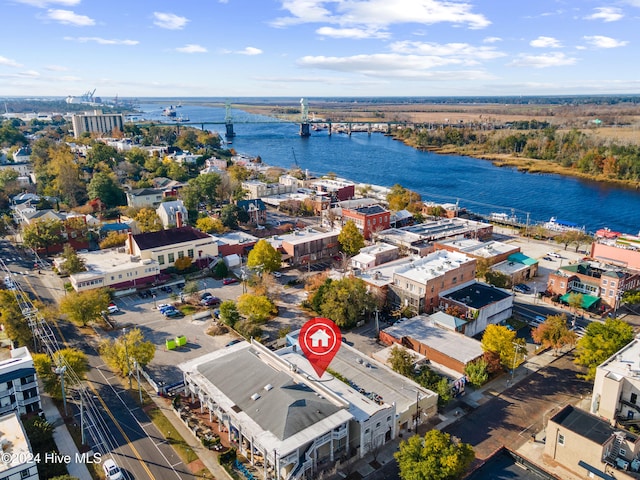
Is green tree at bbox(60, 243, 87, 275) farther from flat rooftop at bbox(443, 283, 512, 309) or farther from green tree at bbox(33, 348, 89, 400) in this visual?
flat rooftop at bbox(443, 283, 512, 309)

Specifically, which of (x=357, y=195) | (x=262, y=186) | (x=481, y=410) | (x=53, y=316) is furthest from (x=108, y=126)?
(x=481, y=410)

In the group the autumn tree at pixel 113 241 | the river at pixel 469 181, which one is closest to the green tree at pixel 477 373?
the autumn tree at pixel 113 241

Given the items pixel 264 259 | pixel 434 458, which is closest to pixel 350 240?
pixel 264 259

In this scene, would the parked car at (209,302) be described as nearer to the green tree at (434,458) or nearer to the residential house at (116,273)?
the residential house at (116,273)

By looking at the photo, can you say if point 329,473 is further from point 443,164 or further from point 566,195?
point 443,164

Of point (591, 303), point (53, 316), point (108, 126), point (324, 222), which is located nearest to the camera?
point (53, 316)

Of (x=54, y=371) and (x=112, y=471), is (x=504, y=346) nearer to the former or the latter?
(x=112, y=471)

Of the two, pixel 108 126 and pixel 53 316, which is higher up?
pixel 108 126
